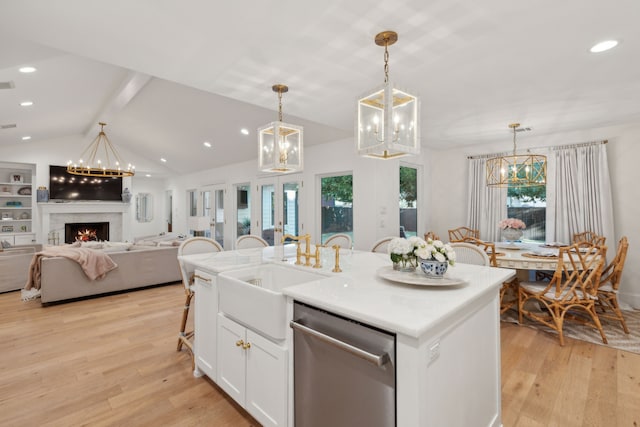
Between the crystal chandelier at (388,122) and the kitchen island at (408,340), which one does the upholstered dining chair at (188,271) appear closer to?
the kitchen island at (408,340)

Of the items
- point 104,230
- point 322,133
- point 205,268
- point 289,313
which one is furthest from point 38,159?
point 289,313

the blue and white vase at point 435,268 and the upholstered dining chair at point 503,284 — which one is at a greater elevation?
the blue and white vase at point 435,268

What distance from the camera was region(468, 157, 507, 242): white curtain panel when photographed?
5008 millimetres

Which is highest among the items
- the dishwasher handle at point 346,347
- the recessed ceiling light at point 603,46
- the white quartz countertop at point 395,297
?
the recessed ceiling light at point 603,46

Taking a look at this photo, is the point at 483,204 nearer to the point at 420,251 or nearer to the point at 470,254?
the point at 470,254

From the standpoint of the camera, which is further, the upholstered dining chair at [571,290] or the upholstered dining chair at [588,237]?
the upholstered dining chair at [588,237]

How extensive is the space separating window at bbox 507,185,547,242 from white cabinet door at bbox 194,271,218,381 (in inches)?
190

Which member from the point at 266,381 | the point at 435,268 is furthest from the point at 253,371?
the point at 435,268

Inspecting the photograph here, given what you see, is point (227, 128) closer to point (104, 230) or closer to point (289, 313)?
point (289, 313)

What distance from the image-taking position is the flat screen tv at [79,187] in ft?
25.2

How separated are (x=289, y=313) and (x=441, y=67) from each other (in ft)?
7.37

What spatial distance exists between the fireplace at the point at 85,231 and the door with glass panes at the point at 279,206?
4942mm

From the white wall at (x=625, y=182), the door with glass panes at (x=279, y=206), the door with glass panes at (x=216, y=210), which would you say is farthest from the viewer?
the door with glass panes at (x=216, y=210)

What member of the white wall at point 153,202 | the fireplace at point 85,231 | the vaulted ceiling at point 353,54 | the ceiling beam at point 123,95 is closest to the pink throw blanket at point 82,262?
the vaulted ceiling at point 353,54
